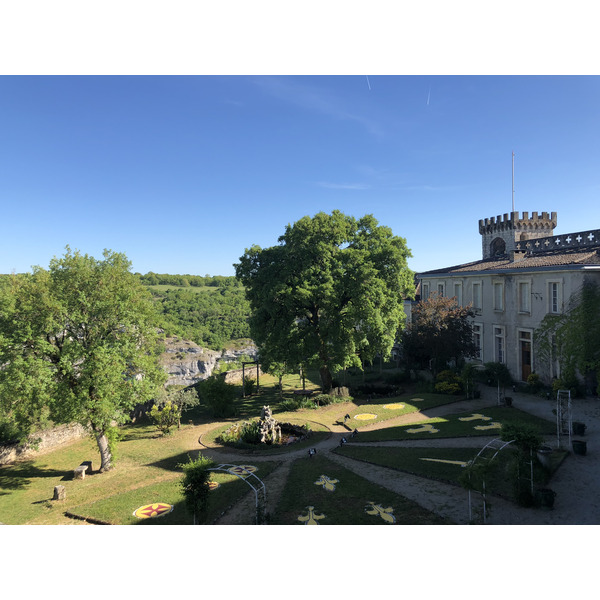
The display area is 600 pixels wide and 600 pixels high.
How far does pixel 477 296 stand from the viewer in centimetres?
3197

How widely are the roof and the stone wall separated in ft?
97.5

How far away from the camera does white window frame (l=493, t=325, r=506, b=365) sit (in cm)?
2891

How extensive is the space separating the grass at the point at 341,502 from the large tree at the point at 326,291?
1162cm

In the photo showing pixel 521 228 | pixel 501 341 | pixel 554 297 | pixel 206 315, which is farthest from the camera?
pixel 206 315

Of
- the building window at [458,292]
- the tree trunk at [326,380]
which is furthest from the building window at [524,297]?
the tree trunk at [326,380]

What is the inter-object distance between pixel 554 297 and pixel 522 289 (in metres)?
3.03

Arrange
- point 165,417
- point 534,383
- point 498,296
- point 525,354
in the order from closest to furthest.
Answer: point 165,417 → point 534,383 → point 525,354 → point 498,296

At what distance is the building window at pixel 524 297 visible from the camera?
2664 centimetres

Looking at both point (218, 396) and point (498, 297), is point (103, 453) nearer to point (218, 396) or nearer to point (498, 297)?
point (218, 396)

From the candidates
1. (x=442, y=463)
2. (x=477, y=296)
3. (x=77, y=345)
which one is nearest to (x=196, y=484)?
(x=77, y=345)

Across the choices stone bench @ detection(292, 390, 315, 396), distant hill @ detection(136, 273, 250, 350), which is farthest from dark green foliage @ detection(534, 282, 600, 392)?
distant hill @ detection(136, 273, 250, 350)

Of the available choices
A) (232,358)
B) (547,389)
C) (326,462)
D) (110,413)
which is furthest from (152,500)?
(232,358)

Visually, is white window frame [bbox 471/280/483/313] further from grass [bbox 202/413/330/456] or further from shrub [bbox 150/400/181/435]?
shrub [bbox 150/400/181/435]

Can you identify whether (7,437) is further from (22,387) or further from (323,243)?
(323,243)
